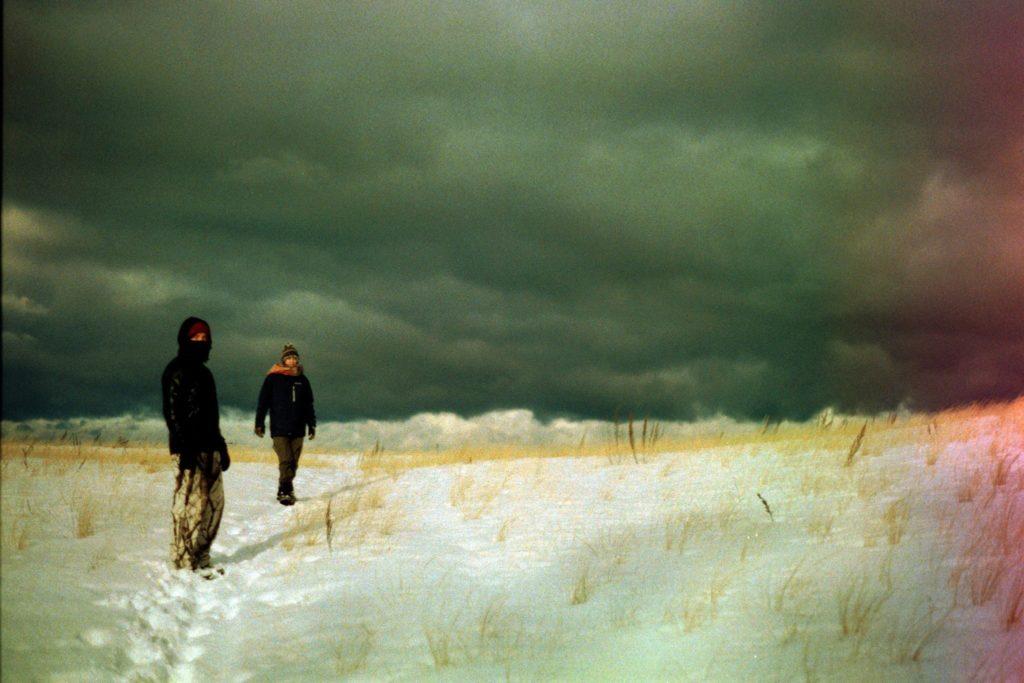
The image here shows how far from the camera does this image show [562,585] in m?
7.26

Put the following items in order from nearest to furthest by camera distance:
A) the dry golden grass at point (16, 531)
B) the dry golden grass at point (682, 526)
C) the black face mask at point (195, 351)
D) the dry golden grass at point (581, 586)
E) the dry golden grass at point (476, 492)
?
the dry golden grass at point (581, 586) < the dry golden grass at point (16, 531) < the dry golden grass at point (682, 526) < the black face mask at point (195, 351) < the dry golden grass at point (476, 492)

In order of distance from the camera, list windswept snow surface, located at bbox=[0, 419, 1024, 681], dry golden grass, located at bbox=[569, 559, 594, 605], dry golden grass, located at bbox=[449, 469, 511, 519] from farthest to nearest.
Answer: dry golden grass, located at bbox=[449, 469, 511, 519] < dry golden grass, located at bbox=[569, 559, 594, 605] < windswept snow surface, located at bbox=[0, 419, 1024, 681]

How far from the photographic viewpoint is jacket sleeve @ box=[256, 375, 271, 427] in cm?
1269

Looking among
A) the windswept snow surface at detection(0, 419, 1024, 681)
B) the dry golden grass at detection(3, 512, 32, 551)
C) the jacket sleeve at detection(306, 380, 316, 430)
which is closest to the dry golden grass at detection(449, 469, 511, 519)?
the windswept snow surface at detection(0, 419, 1024, 681)

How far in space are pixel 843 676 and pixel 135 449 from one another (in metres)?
20.5

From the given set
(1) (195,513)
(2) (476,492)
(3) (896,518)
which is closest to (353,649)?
(1) (195,513)

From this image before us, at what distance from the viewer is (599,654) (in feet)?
18.4

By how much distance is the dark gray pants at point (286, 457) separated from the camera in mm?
12781

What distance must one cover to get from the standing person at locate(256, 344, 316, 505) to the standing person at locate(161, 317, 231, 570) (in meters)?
4.60

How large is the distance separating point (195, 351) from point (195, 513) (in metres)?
1.66

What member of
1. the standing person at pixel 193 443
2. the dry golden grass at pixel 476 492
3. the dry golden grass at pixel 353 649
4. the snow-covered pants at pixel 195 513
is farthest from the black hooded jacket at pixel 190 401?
the dry golden grass at pixel 476 492

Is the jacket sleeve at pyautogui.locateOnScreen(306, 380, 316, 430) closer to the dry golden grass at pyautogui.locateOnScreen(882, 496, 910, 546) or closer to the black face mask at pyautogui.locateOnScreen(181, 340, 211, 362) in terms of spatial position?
the black face mask at pyautogui.locateOnScreen(181, 340, 211, 362)

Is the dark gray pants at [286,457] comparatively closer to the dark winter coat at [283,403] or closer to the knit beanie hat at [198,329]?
the dark winter coat at [283,403]

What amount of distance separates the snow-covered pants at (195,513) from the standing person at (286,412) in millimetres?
→ 4612
